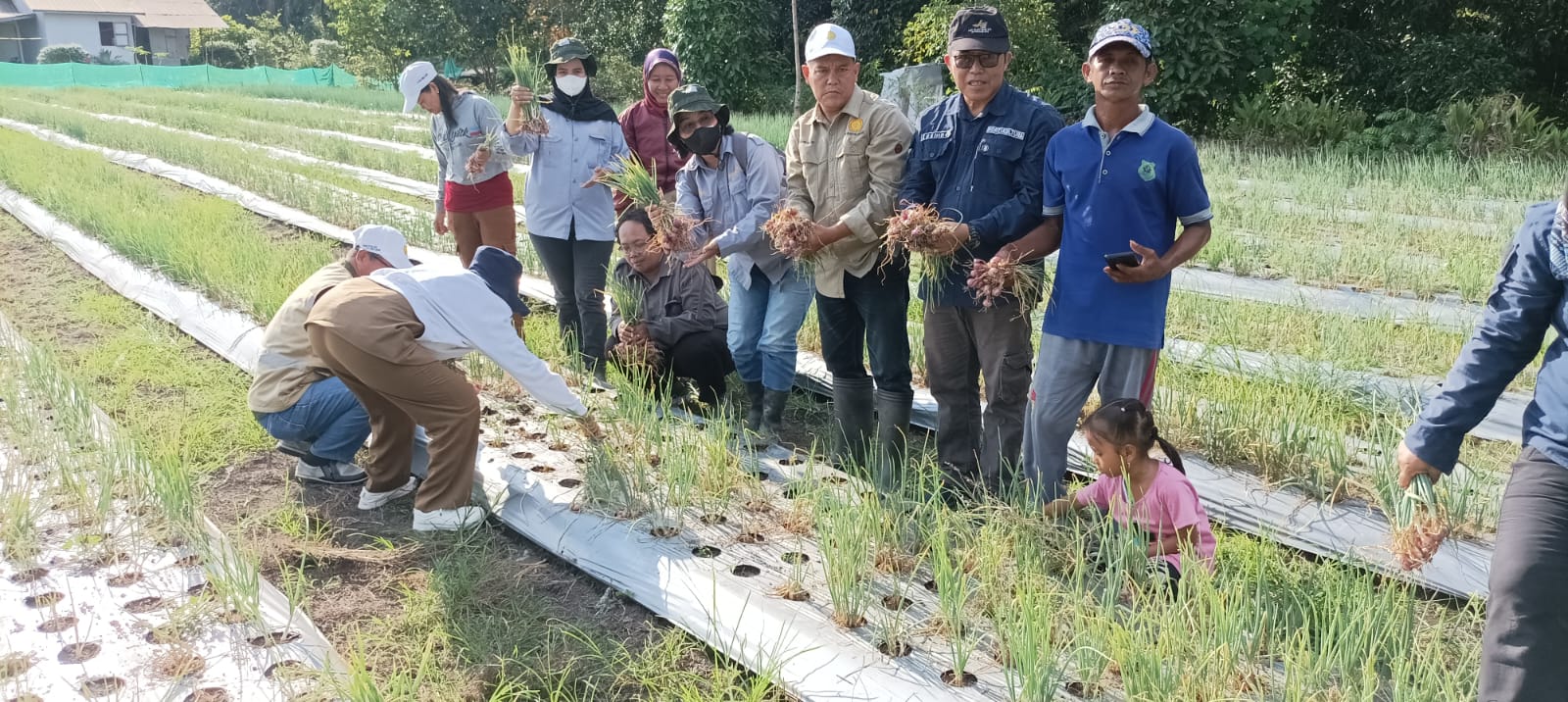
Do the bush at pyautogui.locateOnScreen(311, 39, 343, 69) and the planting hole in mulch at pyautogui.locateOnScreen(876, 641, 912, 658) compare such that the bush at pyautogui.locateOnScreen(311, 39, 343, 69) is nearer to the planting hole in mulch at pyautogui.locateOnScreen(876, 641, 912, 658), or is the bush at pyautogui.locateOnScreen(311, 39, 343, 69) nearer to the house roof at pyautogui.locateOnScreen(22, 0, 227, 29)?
the house roof at pyautogui.locateOnScreen(22, 0, 227, 29)

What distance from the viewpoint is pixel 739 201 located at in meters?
3.69

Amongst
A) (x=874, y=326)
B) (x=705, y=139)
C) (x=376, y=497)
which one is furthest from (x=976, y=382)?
(x=376, y=497)

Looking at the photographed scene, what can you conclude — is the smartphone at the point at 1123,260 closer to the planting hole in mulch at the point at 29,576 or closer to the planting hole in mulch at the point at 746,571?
the planting hole in mulch at the point at 746,571

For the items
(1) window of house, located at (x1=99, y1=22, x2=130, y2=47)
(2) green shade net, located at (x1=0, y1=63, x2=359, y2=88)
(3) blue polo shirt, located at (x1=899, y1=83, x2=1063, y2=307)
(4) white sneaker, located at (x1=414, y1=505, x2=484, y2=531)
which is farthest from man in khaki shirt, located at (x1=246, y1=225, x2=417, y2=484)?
(1) window of house, located at (x1=99, y1=22, x2=130, y2=47)

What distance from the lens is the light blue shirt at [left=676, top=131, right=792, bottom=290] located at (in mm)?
3508

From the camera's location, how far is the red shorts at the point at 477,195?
15.9ft

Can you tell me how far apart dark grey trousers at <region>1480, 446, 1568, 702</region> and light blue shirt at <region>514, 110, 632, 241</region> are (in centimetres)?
342

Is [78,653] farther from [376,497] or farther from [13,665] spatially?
[376,497]

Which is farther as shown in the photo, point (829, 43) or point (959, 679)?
point (829, 43)

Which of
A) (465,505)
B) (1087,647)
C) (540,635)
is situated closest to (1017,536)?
(1087,647)

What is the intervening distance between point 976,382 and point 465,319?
149cm

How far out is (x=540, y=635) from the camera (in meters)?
2.61

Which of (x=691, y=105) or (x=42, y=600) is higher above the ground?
(x=691, y=105)

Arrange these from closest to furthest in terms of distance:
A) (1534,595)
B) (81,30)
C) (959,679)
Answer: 1. (1534,595)
2. (959,679)
3. (81,30)
